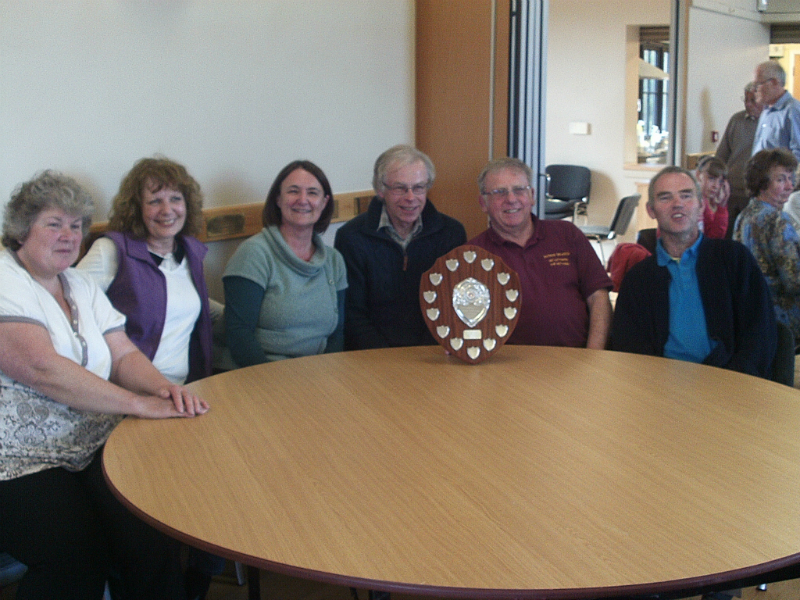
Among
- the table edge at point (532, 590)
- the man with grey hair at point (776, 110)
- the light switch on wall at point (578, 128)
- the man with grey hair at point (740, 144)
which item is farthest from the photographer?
the light switch on wall at point (578, 128)

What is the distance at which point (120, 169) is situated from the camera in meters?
2.90

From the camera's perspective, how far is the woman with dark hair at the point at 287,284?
8.80ft

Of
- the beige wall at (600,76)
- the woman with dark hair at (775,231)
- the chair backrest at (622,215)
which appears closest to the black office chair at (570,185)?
the beige wall at (600,76)

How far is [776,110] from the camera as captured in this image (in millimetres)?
5980

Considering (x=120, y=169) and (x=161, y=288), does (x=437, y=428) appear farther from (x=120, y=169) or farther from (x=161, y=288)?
(x=120, y=169)

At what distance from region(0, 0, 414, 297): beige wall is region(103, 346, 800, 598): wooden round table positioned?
3.79 feet

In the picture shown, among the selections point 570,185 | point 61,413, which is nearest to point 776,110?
point 570,185

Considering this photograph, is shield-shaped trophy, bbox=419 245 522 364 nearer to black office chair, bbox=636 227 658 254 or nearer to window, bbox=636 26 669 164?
black office chair, bbox=636 227 658 254

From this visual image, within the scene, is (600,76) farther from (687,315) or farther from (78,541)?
(78,541)

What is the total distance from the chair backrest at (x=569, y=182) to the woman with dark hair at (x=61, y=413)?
7.92 m

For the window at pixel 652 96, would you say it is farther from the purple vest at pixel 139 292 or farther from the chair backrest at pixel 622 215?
the purple vest at pixel 139 292

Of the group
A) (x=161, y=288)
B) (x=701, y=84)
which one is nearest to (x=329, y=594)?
(x=161, y=288)

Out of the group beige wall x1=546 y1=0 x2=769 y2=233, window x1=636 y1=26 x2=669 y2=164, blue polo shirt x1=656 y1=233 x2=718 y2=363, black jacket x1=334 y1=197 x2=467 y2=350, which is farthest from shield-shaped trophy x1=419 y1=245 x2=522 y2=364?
window x1=636 y1=26 x2=669 y2=164

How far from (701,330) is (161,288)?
166 cm
